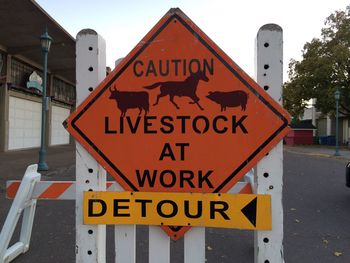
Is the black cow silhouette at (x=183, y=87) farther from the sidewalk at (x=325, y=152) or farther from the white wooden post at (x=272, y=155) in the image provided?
the sidewalk at (x=325, y=152)

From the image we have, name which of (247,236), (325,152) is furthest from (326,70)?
(247,236)

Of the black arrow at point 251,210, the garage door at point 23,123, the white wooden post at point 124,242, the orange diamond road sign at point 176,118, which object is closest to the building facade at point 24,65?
the garage door at point 23,123

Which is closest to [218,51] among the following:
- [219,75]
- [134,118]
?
Answer: [219,75]

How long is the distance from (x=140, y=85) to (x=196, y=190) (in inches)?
29.1

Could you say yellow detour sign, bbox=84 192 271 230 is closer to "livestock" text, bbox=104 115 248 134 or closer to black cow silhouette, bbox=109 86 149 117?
"livestock" text, bbox=104 115 248 134

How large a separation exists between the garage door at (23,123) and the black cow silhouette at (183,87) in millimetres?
21906

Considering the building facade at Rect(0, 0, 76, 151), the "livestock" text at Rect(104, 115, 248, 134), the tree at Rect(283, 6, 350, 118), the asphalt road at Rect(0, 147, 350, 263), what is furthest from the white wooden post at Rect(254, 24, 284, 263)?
the tree at Rect(283, 6, 350, 118)

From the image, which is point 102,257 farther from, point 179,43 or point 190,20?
point 190,20

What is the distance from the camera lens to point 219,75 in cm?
220

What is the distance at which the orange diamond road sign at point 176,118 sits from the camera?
7.16 feet

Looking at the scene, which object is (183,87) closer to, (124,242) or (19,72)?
(124,242)

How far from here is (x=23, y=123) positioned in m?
23.9

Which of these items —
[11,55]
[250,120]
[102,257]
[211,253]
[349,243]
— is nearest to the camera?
[250,120]

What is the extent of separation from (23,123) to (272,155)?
79.4ft
